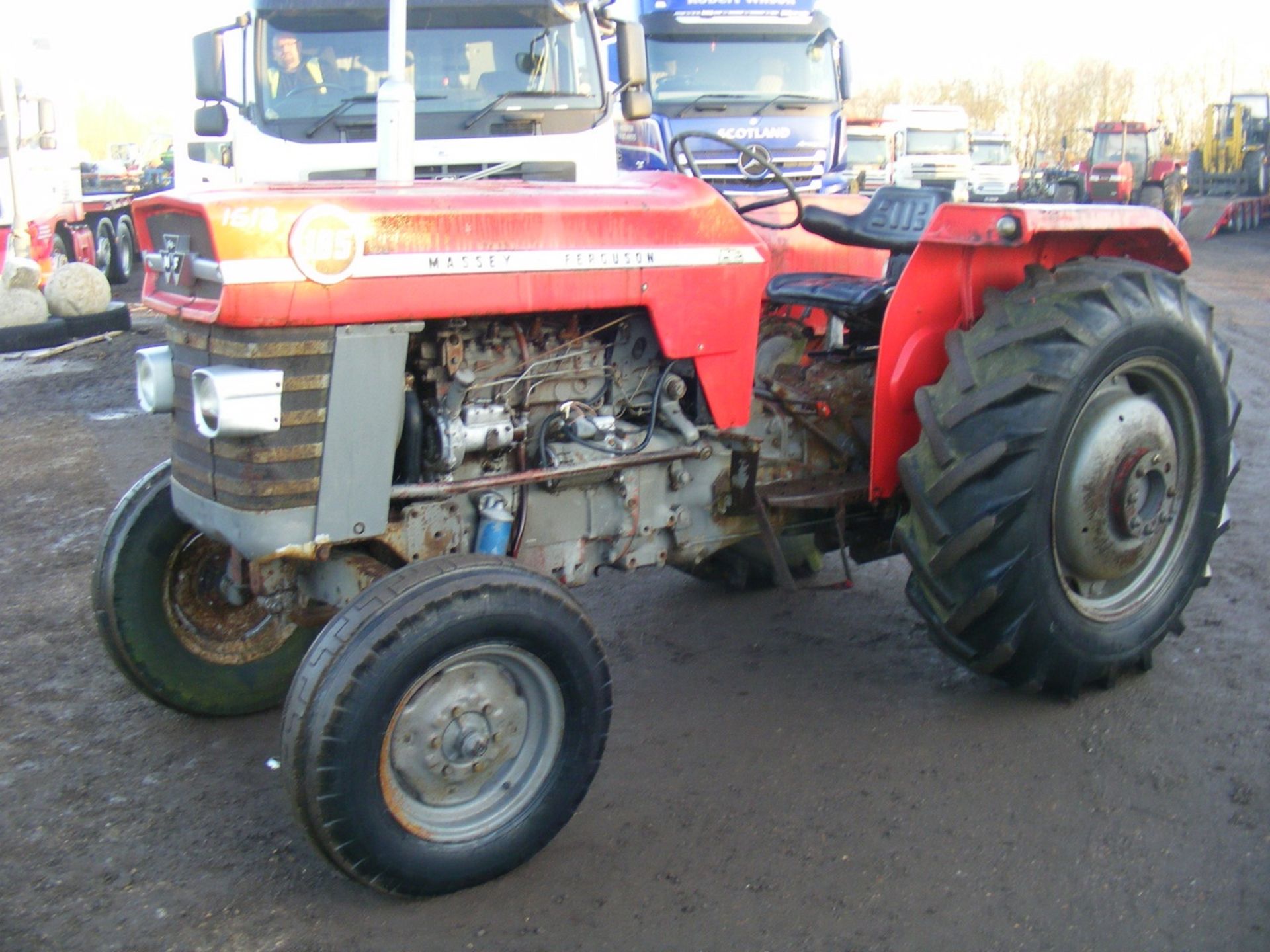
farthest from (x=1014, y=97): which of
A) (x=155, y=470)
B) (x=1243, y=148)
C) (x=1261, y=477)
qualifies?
(x=155, y=470)

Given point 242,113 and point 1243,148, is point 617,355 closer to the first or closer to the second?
point 242,113

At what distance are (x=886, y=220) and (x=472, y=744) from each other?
2203mm

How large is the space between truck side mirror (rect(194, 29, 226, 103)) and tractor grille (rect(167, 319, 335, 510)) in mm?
4268

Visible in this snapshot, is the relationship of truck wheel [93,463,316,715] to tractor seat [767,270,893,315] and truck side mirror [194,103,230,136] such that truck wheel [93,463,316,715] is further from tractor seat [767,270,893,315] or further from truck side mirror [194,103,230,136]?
truck side mirror [194,103,230,136]

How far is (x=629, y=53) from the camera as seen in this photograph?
6.45 metres

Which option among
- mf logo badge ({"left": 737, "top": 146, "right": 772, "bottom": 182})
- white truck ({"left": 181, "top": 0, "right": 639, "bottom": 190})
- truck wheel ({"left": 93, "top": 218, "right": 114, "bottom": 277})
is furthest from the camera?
truck wheel ({"left": 93, "top": 218, "right": 114, "bottom": 277})

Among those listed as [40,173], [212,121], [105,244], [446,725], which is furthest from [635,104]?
[105,244]

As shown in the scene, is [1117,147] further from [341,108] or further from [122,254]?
[341,108]

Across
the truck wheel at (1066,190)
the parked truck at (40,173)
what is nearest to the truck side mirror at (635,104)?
the parked truck at (40,173)

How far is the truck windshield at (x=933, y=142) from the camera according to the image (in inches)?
1080

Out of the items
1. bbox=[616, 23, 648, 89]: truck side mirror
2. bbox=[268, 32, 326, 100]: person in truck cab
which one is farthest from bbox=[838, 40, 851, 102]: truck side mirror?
bbox=[268, 32, 326, 100]: person in truck cab

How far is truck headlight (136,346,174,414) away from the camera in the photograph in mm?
2951

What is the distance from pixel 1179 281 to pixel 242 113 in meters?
4.76

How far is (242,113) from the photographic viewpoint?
250 inches
